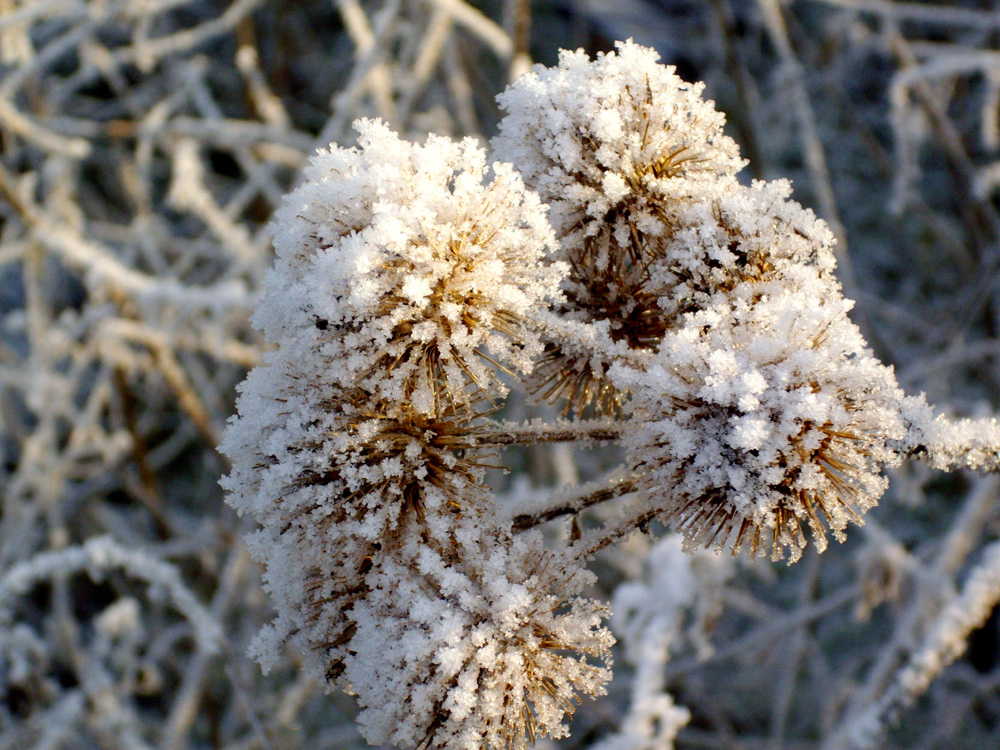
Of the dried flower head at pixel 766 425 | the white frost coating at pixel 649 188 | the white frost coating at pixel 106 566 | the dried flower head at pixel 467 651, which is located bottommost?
the dried flower head at pixel 467 651

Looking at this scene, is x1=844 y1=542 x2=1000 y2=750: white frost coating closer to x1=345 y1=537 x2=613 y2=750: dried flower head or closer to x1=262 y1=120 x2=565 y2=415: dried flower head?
x1=345 y1=537 x2=613 y2=750: dried flower head

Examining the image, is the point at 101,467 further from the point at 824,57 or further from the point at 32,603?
the point at 824,57

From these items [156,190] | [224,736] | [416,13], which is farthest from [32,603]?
[416,13]

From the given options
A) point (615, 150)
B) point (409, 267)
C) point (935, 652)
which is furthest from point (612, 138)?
point (935, 652)

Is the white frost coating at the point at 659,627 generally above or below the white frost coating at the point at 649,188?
below

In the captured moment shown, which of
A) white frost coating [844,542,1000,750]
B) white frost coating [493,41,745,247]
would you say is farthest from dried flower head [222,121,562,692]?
white frost coating [844,542,1000,750]

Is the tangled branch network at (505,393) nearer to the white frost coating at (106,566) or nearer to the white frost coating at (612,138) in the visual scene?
the white frost coating at (612,138)

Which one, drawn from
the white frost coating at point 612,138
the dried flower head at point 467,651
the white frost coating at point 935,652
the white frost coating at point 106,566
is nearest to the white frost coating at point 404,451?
the dried flower head at point 467,651
